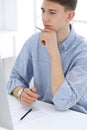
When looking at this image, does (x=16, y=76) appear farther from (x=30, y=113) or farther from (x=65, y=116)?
(x=65, y=116)

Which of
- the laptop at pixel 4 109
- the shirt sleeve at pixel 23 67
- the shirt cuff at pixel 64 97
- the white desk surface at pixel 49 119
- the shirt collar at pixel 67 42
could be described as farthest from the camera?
the shirt sleeve at pixel 23 67

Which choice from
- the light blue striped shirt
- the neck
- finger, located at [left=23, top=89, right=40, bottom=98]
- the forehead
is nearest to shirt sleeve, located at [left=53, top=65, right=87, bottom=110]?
the light blue striped shirt

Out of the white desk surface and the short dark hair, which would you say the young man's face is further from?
the white desk surface

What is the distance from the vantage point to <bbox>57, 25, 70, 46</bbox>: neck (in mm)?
1532

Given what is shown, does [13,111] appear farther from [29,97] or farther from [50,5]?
[50,5]

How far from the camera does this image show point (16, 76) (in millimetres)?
1663

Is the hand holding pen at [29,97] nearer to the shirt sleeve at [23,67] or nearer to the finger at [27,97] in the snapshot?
the finger at [27,97]

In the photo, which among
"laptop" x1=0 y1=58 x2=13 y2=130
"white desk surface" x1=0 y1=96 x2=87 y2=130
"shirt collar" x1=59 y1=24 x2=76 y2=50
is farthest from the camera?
"shirt collar" x1=59 y1=24 x2=76 y2=50

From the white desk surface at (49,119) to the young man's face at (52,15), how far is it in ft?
1.43

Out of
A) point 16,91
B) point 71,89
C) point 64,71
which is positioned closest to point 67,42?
point 64,71

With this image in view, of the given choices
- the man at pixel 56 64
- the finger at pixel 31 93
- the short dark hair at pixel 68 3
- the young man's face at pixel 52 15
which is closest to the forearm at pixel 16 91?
the man at pixel 56 64

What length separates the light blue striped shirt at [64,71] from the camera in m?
1.37

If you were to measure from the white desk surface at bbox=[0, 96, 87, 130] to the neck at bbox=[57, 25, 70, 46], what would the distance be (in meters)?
0.38

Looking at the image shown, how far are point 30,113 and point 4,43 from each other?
168cm
